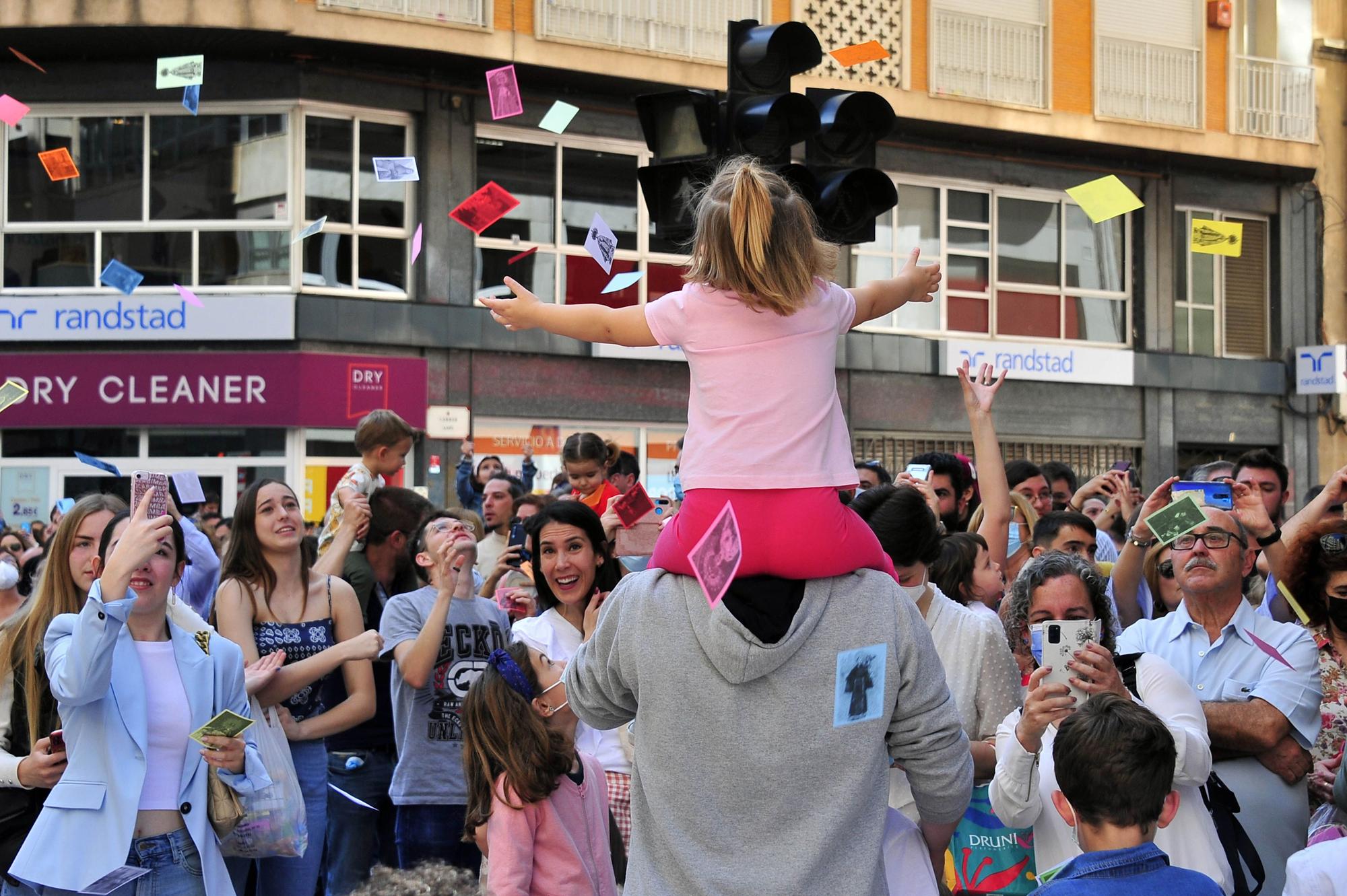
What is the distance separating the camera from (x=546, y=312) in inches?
130

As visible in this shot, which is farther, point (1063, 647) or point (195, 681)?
point (195, 681)

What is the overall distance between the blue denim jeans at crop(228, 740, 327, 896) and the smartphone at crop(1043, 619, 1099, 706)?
9.70 ft

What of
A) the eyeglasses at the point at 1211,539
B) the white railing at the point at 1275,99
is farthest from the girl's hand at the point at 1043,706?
the white railing at the point at 1275,99

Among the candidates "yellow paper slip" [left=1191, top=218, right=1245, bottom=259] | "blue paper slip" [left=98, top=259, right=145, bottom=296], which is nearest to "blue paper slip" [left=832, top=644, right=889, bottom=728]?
"yellow paper slip" [left=1191, top=218, right=1245, bottom=259]

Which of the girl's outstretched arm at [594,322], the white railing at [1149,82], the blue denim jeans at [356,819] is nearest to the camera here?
the girl's outstretched arm at [594,322]

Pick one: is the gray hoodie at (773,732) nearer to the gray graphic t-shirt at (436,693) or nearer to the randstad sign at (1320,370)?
the gray graphic t-shirt at (436,693)

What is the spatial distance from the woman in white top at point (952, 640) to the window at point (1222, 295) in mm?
19814

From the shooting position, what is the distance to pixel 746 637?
9.60ft

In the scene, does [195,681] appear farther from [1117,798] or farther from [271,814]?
[1117,798]

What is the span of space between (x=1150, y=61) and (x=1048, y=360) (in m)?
4.89

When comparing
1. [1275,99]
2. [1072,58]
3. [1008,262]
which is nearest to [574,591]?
[1008,262]

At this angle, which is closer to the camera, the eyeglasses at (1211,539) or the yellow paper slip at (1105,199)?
the eyeglasses at (1211,539)

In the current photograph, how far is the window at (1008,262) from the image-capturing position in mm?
21375

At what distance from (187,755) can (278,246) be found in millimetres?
13743
